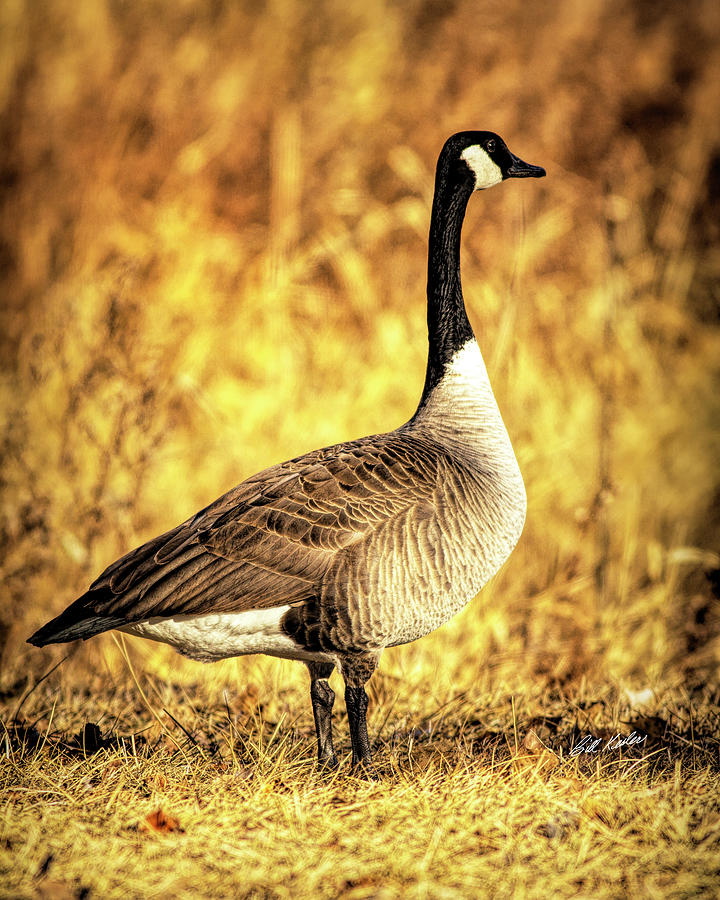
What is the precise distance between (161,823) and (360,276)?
287 inches

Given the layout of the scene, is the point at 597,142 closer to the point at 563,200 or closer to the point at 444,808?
the point at 563,200

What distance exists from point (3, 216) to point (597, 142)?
20.8ft

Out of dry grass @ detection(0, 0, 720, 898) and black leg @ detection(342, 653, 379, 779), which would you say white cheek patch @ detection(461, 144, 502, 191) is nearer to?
dry grass @ detection(0, 0, 720, 898)

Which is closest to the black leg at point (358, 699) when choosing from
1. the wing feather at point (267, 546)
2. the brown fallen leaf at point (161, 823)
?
the wing feather at point (267, 546)

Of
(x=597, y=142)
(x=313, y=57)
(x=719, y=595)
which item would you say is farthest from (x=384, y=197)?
(x=719, y=595)

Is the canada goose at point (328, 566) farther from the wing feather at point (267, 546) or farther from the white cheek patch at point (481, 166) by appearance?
the white cheek patch at point (481, 166)

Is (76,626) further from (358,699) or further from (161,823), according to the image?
(358,699)

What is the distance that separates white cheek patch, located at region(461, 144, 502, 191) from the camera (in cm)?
459

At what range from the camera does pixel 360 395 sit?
8.53 metres

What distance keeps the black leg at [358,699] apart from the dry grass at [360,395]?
0.39 feet
